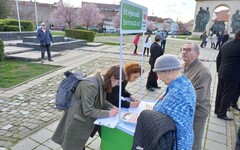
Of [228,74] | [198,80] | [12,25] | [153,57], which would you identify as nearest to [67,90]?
[198,80]

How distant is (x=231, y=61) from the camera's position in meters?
4.16

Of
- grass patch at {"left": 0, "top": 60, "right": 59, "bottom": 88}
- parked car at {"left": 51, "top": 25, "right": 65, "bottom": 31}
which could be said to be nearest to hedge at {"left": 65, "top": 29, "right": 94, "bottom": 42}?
grass patch at {"left": 0, "top": 60, "right": 59, "bottom": 88}

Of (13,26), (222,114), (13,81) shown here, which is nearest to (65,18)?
(13,26)

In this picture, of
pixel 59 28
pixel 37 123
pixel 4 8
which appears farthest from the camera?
pixel 59 28

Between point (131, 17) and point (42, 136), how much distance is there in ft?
8.53

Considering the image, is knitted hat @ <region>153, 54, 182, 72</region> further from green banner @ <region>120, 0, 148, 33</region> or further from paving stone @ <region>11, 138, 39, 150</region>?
paving stone @ <region>11, 138, 39, 150</region>

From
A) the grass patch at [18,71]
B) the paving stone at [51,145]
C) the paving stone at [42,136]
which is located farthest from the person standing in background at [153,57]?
the grass patch at [18,71]

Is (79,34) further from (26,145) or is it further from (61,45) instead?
(26,145)

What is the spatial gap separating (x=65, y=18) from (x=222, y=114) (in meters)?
36.5

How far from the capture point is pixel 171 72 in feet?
5.29

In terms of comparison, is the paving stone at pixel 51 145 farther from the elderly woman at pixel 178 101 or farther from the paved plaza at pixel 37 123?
the elderly woman at pixel 178 101

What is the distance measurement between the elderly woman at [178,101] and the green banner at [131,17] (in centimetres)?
67

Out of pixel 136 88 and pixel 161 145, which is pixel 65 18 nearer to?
pixel 136 88

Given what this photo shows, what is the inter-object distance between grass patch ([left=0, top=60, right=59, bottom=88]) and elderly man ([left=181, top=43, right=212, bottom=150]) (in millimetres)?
5487
